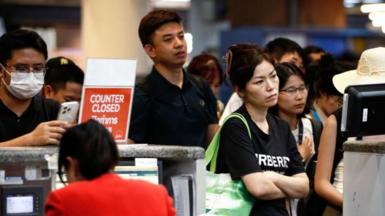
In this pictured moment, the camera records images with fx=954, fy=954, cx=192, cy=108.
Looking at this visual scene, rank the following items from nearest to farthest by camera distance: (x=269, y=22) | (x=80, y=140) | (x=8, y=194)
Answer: (x=80, y=140) → (x=8, y=194) → (x=269, y=22)

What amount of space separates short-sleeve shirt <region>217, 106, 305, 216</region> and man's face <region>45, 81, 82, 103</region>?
5.34 feet

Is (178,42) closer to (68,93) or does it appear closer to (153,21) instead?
(153,21)

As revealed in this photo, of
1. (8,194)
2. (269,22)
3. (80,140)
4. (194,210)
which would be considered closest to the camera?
(80,140)

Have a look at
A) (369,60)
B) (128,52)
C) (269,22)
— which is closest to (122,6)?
(128,52)

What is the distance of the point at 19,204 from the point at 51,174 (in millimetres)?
226

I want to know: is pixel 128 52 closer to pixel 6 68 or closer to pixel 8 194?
pixel 6 68

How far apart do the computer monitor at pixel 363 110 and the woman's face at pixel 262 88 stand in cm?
41

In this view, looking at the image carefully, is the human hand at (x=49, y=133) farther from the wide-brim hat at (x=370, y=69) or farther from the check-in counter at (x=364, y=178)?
the wide-brim hat at (x=370, y=69)

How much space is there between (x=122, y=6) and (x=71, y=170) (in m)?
7.16

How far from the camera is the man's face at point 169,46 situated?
5.85 meters

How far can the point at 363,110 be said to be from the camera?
490 cm

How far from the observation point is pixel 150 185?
3.73 metres

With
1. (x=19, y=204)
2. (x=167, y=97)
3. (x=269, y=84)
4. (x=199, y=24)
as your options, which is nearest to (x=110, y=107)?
(x=19, y=204)

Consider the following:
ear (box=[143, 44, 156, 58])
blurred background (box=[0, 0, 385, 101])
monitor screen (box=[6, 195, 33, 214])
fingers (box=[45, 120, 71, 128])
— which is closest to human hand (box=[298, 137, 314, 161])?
ear (box=[143, 44, 156, 58])
